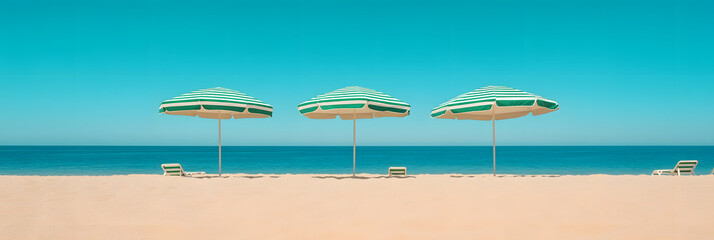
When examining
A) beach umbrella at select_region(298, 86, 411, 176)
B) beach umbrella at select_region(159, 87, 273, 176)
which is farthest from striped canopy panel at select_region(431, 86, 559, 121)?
beach umbrella at select_region(159, 87, 273, 176)

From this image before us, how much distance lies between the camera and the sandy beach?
10.3 ft

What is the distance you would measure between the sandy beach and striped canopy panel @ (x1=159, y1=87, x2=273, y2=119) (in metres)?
1.84

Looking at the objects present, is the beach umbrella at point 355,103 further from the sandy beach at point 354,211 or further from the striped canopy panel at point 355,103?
the sandy beach at point 354,211

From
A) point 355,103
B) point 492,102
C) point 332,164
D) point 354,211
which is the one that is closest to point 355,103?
point 355,103

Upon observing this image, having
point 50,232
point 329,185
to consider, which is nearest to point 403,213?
point 329,185

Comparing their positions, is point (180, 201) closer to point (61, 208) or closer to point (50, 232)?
point (61, 208)

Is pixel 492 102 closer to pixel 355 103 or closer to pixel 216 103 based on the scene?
pixel 355 103

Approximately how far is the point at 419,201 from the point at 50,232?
3661 millimetres

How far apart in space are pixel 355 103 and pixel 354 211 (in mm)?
3437

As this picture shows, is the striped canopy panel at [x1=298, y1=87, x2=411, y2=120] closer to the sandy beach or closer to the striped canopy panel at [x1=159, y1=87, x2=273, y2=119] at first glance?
the striped canopy panel at [x1=159, y1=87, x2=273, y2=119]

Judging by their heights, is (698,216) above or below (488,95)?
below

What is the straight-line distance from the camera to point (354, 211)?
4.06 metres

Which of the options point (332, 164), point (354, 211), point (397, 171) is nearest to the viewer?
point (354, 211)

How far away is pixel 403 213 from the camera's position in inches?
155
